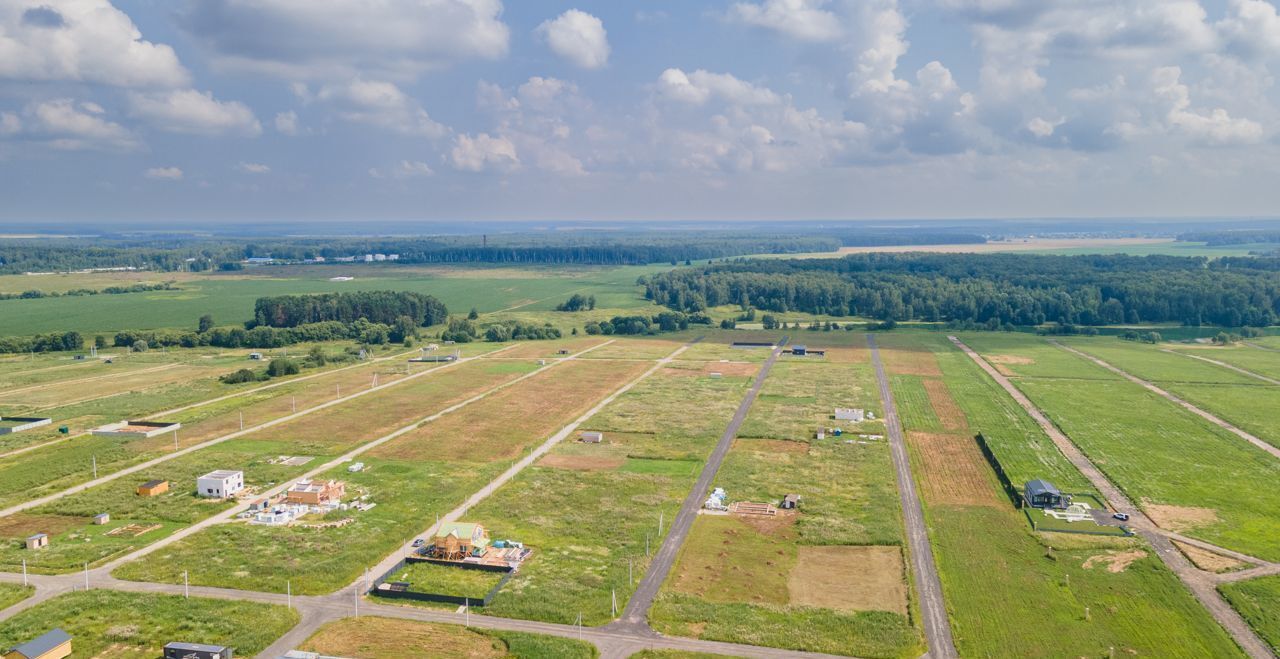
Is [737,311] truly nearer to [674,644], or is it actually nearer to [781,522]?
[781,522]

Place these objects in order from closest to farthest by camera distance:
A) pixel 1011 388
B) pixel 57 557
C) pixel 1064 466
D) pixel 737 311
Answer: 1. pixel 57 557
2. pixel 1064 466
3. pixel 1011 388
4. pixel 737 311

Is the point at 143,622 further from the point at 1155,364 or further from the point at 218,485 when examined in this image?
the point at 1155,364

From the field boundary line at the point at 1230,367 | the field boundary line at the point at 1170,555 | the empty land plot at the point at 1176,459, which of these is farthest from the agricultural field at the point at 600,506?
the field boundary line at the point at 1230,367

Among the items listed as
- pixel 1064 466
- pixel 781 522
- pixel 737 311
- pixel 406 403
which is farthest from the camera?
pixel 737 311

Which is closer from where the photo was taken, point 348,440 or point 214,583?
point 214,583

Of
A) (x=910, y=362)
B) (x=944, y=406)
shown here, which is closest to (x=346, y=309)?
(x=910, y=362)

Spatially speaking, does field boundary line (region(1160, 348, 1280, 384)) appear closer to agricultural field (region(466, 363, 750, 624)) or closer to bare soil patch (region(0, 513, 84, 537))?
agricultural field (region(466, 363, 750, 624))

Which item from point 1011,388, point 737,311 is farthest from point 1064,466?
point 737,311

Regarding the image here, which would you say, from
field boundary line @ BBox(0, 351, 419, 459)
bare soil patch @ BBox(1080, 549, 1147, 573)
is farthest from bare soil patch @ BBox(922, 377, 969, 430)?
field boundary line @ BBox(0, 351, 419, 459)
